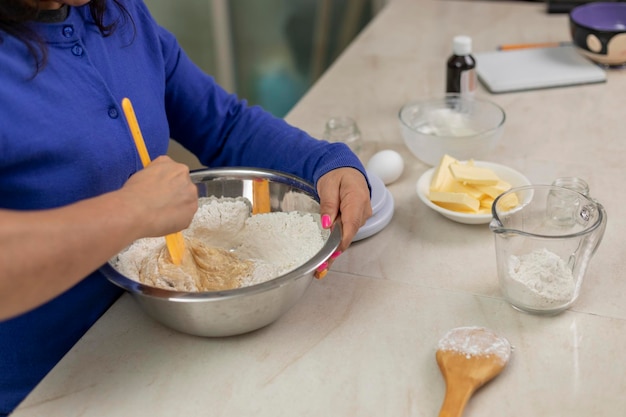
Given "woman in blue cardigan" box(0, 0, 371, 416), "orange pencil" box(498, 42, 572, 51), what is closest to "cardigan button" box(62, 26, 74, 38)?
"woman in blue cardigan" box(0, 0, 371, 416)

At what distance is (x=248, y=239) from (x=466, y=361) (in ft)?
1.24

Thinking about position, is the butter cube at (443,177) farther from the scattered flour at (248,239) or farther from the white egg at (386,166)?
the scattered flour at (248,239)

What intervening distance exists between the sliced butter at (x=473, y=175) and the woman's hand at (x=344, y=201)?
18cm

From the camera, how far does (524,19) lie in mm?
2018

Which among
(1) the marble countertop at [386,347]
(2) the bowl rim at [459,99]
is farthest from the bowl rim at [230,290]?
(2) the bowl rim at [459,99]

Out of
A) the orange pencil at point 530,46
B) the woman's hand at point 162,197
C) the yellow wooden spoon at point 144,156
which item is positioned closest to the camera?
the woman's hand at point 162,197

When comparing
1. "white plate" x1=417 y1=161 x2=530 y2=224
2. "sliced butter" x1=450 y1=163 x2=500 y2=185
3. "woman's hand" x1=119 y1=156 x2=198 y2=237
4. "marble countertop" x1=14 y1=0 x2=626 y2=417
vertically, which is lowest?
"marble countertop" x1=14 y1=0 x2=626 y2=417

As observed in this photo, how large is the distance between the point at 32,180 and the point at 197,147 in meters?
0.42

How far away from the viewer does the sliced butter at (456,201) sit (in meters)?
1.10

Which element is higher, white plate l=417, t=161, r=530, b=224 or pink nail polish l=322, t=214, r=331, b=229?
pink nail polish l=322, t=214, r=331, b=229

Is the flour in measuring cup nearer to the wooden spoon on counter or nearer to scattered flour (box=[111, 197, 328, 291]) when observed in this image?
the wooden spoon on counter

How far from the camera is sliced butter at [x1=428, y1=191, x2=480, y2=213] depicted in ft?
3.61

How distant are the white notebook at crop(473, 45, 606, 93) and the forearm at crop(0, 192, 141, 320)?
1124mm

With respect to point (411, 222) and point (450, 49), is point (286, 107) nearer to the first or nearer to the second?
point (450, 49)
